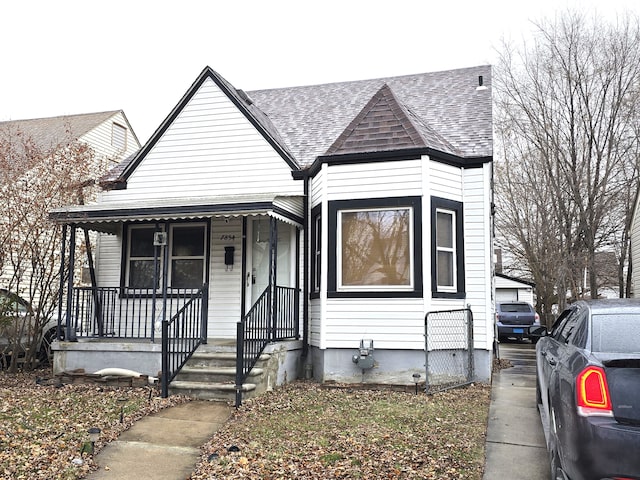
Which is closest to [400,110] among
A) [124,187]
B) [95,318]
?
[124,187]

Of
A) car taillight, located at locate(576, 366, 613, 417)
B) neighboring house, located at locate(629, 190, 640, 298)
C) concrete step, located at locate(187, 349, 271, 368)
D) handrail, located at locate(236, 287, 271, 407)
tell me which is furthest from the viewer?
neighboring house, located at locate(629, 190, 640, 298)

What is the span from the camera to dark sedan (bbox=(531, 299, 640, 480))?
10.2ft

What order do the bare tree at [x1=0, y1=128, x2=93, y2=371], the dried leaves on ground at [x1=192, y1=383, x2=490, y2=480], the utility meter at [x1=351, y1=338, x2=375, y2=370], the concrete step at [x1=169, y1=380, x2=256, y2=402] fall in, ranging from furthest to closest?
the bare tree at [x1=0, y1=128, x2=93, y2=371]
the utility meter at [x1=351, y1=338, x2=375, y2=370]
the concrete step at [x1=169, y1=380, x2=256, y2=402]
the dried leaves on ground at [x1=192, y1=383, x2=490, y2=480]

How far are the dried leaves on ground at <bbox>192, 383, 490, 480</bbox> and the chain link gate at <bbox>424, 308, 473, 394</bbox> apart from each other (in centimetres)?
55

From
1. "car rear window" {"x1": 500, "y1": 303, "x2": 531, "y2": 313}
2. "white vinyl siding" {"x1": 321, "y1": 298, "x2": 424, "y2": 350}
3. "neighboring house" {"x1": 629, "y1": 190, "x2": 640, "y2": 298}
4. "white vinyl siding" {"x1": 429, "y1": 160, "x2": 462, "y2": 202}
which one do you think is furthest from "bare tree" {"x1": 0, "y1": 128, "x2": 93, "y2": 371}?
"neighboring house" {"x1": 629, "y1": 190, "x2": 640, "y2": 298}

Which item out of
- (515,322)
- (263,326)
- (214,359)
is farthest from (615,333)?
(515,322)

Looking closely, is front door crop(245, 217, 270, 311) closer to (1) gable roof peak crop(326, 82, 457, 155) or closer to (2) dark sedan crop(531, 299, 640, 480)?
(1) gable roof peak crop(326, 82, 457, 155)

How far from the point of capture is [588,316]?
4.13 meters

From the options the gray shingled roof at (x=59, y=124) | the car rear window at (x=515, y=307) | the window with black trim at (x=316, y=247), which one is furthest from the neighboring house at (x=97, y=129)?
the car rear window at (x=515, y=307)

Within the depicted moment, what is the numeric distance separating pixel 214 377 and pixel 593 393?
5740mm

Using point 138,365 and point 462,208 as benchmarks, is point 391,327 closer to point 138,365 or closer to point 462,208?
point 462,208

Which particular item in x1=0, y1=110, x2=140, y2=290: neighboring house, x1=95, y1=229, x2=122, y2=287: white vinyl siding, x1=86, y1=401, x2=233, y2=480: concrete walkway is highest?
x1=0, y1=110, x2=140, y2=290: neighboring house

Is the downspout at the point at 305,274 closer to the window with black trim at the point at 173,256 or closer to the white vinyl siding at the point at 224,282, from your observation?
the white vinyl siding at the point at 224,282

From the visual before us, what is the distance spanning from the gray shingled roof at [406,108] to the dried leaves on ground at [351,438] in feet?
14.2
